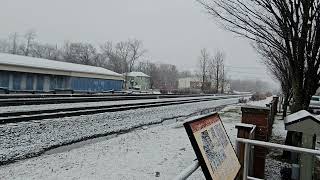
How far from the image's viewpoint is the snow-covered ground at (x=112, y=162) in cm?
783

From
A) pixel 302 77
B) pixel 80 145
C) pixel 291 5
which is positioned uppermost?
pixel 291 5

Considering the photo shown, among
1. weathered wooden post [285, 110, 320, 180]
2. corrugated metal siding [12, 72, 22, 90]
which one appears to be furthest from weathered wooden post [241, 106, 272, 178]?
corrugated metal siding [12, 72, 22, 90]

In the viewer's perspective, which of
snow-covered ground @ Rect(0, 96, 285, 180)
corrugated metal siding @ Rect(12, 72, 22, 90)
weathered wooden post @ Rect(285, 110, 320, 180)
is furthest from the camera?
corrugated metal siding @ Rect(12, 72, 22, 90)

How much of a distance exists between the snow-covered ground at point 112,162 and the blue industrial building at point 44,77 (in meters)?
26.0

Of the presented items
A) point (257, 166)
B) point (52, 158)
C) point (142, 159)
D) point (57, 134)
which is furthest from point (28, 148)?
point (257, 166)

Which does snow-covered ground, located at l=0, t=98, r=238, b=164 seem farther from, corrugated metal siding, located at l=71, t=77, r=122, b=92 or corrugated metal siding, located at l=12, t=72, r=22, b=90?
corrugated metal siding, located at l=71, t=77, r=122, b=92

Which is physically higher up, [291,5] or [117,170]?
[291,5]

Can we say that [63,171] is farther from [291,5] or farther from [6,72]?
[6,72]

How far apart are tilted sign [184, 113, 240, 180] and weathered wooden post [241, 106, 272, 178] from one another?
2.79 m

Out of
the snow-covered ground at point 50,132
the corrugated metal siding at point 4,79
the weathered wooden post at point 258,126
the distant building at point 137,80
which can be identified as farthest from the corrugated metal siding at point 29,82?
the distant building at point 137,80

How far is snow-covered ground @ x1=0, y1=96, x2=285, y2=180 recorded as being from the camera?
7.83 metres

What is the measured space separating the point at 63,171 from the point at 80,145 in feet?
12.7

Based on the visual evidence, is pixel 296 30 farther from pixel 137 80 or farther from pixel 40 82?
pixel 137 80

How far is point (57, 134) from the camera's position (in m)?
13.6
